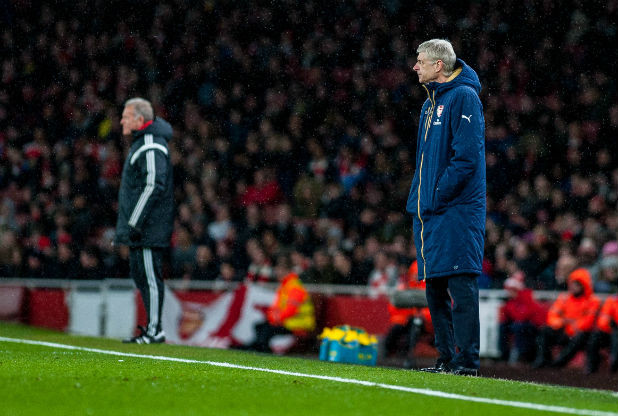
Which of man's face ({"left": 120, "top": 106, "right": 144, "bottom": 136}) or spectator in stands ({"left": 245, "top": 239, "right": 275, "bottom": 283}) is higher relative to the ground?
man's face ({"left": 120, "top": 106, "right": 144, "bottom": 136})

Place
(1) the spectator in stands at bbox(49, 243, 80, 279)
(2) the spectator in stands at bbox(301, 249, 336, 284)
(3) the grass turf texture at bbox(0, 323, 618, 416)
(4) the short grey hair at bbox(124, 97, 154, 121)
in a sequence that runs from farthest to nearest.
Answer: (1) the spectator in stands at bbox(49, 243, 80, 279) < (2) the spectator in stands at bbox(301, 249, 336, 284) < (4) the short grey hair at bbox(124, 97, 154, 121) < (3) the grass turf texture at bbox(0, 323, 618, 416)

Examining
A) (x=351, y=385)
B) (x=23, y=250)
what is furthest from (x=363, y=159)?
(x=351, y=385)

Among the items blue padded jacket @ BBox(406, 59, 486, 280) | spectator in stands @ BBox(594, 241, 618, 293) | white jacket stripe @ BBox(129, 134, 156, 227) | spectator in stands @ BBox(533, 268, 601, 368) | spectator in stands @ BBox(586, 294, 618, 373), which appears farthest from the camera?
spectator in stands @ BBox(594, 241, 618, 293)

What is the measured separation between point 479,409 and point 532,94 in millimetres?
12383

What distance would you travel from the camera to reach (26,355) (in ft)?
25.5

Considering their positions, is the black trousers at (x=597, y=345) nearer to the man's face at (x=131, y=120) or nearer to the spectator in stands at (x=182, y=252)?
the man's face at (x=131, y=120)

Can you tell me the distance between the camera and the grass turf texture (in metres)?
4.91

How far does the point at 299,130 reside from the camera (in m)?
19.0

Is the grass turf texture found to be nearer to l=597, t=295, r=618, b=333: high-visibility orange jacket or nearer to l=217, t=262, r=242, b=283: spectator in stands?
l=597, t=295, r=618, b=333: high-visibility orange jacket

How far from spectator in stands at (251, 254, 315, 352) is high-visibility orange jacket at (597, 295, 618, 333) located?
12.7 feet

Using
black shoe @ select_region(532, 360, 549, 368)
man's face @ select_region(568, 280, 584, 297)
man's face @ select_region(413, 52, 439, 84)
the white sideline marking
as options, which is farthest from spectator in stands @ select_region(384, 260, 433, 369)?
man's face @ select_region(413, 52, 439, 84)

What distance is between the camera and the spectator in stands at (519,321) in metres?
12.2

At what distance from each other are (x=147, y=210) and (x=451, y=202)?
354cm

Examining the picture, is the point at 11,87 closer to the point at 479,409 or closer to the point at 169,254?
the point at 169,254
